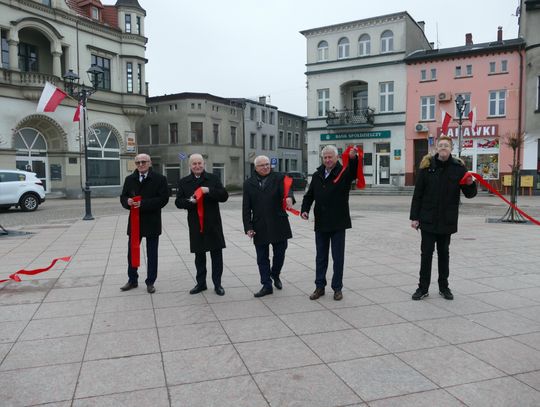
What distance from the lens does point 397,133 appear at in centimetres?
3306

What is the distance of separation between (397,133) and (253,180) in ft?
95.0

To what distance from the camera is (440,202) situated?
5559mm

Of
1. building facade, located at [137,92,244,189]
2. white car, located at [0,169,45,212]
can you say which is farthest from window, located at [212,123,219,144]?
white car, located at [0,169,45,212]

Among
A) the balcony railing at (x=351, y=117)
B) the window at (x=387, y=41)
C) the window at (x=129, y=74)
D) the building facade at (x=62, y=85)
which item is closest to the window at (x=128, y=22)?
the building facade at (x=62, y=85)

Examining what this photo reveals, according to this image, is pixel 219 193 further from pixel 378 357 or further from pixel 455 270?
pixel 455 270

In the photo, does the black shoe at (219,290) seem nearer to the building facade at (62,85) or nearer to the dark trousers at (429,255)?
the dark trousers at (429,255)

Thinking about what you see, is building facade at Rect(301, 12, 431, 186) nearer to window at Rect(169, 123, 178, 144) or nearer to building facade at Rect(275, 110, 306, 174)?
window at Rect(169, 123, 178, 144)

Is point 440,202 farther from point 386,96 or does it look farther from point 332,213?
point 386,96

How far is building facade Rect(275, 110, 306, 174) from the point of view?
179 ft

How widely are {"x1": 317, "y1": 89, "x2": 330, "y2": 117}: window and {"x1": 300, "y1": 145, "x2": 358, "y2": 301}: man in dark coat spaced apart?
102 ft

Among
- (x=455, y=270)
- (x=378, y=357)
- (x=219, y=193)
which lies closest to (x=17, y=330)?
(x=219, y=193)

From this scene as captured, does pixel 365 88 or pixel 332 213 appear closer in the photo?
pixel 332 213

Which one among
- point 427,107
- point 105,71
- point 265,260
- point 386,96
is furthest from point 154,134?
point 265,260

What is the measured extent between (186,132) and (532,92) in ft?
86.4
